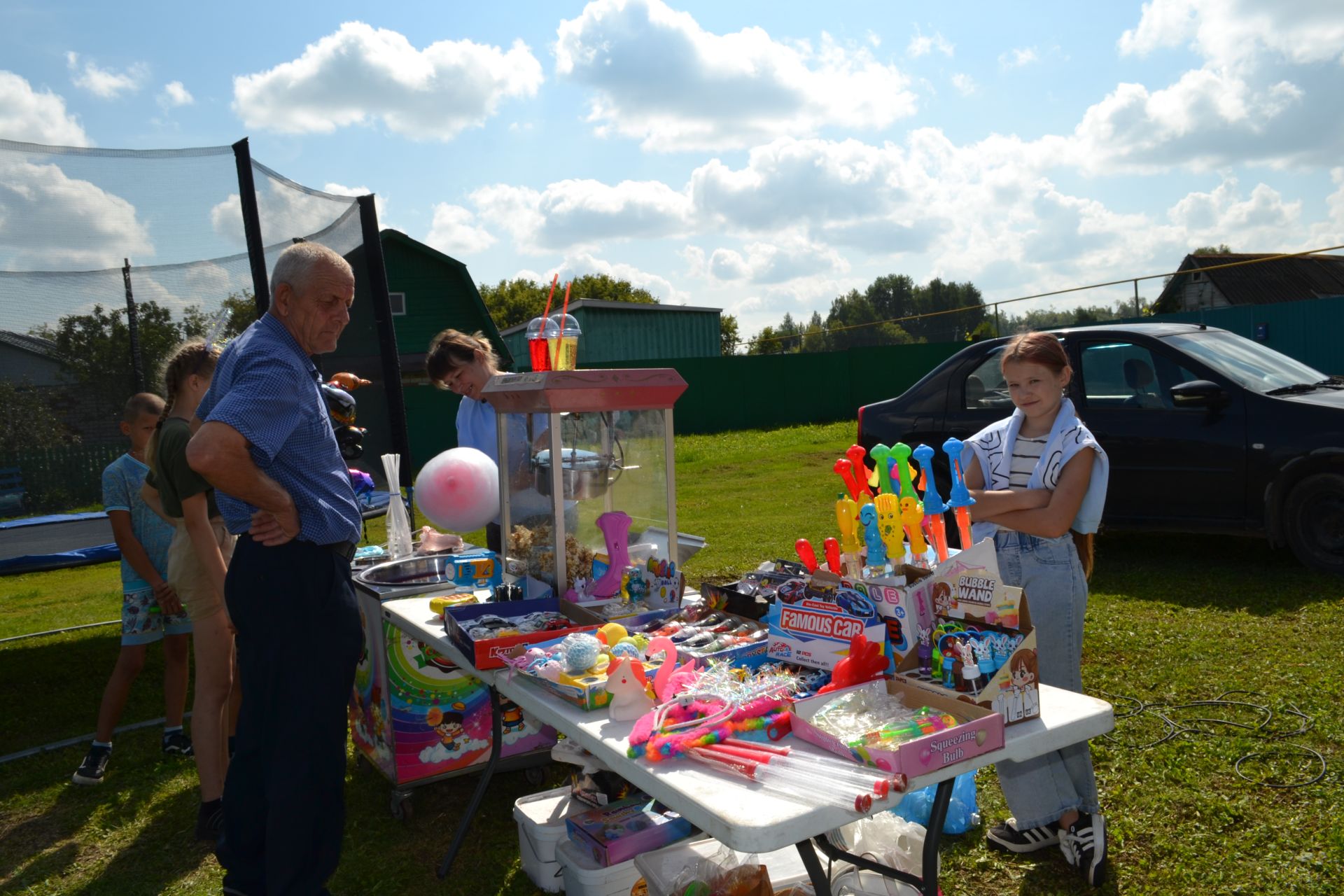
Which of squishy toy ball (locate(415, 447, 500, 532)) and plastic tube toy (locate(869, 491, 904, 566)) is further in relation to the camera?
squishy toy ball (locate(415, 447, 500, 532))

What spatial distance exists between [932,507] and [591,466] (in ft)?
3.80

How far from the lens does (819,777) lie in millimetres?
1645

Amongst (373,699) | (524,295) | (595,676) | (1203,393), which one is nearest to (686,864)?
(595,676)

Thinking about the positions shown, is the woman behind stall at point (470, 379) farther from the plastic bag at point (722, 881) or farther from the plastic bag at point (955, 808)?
the plastic bag at point (955, 808)

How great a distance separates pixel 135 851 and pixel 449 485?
6.06 ft

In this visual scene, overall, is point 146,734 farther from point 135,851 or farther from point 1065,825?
point 1065,825

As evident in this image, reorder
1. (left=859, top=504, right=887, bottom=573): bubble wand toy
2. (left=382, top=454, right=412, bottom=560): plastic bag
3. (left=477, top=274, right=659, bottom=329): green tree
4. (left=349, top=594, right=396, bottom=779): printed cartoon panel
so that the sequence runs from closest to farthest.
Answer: (left=859, top=504, right=887, bottom=573): bubble wand toy
(left=349, top=594, right=396, bottom=779): printed cartoon panel
(left=382, top=454, right=412, bottom=560): plastic bag
(left=477, top=274, right=659, bottom=329): green tree

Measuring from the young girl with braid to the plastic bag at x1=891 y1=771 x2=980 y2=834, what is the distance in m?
2.35

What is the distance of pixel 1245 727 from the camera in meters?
3.70

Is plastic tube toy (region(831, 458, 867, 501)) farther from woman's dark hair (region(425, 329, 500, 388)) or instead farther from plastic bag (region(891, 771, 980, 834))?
woman's dark hair (region(425, 329, 500, 388))

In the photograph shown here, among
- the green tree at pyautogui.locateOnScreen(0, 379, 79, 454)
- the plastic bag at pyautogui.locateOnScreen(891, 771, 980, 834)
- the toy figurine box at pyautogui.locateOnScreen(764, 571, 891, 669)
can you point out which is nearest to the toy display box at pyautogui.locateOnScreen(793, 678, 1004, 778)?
the toy figurine box at pyautogui.locateOnScreen(764, 571, 891, 669)

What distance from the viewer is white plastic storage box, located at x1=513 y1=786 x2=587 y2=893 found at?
2.88 metres

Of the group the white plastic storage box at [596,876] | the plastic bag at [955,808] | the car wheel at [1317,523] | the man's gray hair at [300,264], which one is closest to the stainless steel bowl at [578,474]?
the man's gray hair at [300,264]

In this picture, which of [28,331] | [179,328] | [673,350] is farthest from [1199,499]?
[673,350]
